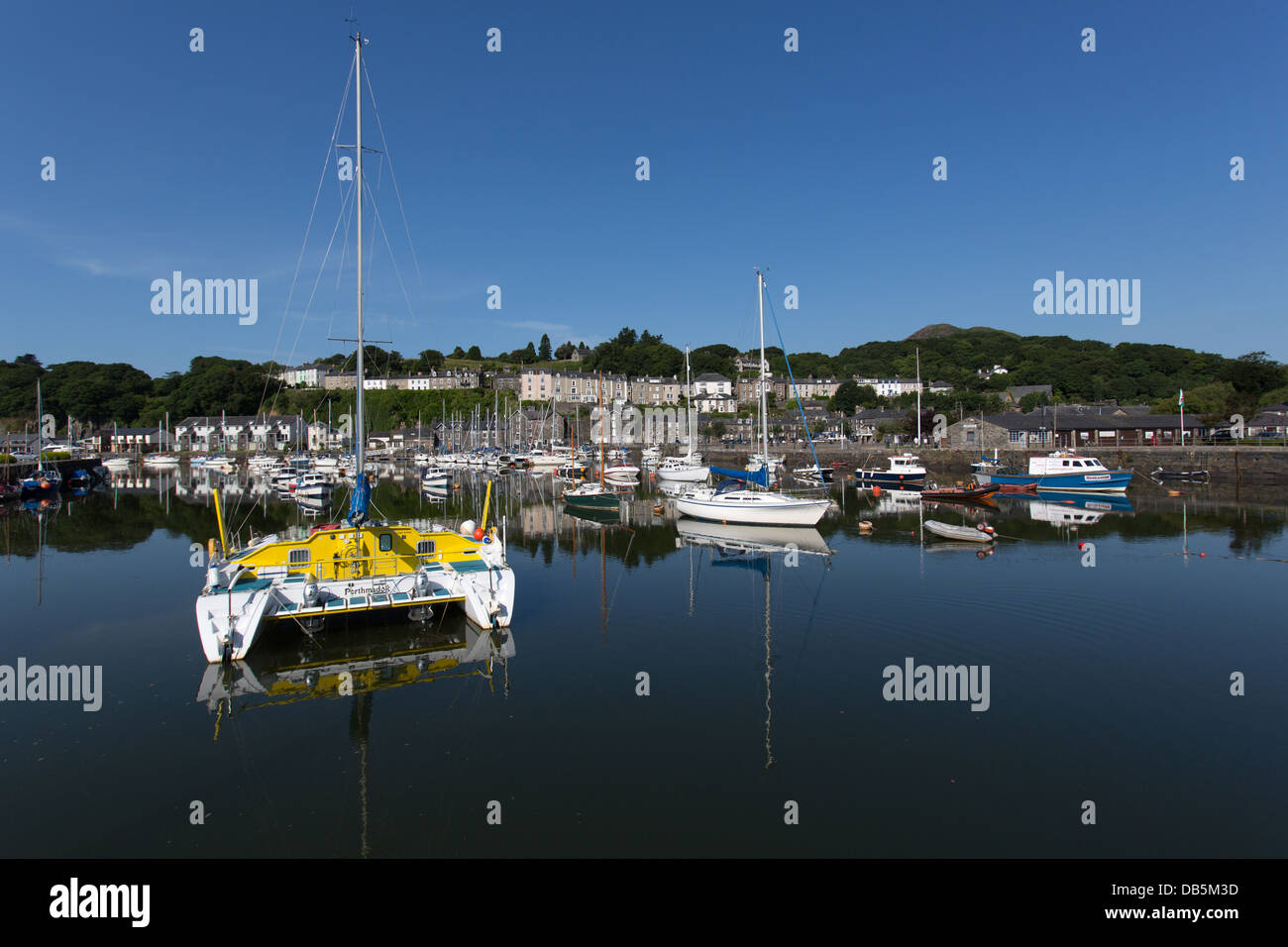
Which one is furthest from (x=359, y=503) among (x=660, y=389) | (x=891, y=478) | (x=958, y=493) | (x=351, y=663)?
(x=660, y=389)

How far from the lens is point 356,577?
1523 cm

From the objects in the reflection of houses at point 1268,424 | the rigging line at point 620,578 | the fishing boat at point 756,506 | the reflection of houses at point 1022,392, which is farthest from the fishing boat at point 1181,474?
the reflection of houses at point 1022,392

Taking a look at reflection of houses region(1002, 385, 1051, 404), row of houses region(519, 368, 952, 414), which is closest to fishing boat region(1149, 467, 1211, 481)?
reflection of houses region(1002, 385, 1051, 404)

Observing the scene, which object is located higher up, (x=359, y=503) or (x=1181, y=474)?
(x=359, y=503)

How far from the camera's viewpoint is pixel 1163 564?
23.8m

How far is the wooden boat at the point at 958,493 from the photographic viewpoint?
47.0 m

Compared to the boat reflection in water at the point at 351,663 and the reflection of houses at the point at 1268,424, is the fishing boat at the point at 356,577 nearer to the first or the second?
the boat reflection in water at the point at 351,663

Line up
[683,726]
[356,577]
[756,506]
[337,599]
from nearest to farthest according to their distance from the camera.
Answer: [683,726] → [337,599] → [356,577] → [756,506]

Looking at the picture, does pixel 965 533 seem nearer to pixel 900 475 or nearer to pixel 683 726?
pixel 683 726

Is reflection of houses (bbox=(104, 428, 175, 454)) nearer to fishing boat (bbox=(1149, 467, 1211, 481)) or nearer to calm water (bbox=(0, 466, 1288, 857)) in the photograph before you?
calm water (bbox=(0, 466, 1288, 857))

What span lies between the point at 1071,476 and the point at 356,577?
49.5 m

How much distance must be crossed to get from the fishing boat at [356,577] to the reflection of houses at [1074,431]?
71.3 m

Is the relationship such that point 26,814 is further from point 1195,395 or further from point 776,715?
point 1195,395
